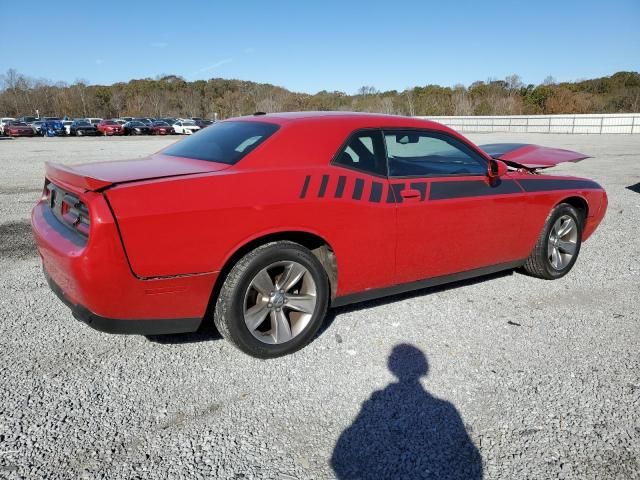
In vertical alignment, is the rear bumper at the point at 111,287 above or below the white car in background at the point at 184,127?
below

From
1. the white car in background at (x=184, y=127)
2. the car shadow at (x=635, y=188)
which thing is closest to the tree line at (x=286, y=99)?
the white car in background at (x=184, y=127)

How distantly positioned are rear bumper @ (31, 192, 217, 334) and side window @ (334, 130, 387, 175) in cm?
123

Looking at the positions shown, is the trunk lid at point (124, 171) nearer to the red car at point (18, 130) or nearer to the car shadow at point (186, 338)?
the car shadow at point (186, 338)

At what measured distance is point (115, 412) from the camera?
2664 mm

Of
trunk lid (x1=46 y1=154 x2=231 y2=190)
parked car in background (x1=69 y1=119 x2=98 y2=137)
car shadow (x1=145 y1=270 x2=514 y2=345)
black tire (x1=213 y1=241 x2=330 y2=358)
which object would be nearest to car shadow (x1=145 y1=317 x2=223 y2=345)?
car shadow (x1=145 y1=270 x2=514 y2=345)

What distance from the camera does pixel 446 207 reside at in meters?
3.79

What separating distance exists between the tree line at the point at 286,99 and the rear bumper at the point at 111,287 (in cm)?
5840

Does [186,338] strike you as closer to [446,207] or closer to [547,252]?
[446,207]

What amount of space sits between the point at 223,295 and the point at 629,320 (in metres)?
3.15

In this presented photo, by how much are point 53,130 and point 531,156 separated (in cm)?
4310

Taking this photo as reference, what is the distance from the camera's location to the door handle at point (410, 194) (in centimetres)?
357

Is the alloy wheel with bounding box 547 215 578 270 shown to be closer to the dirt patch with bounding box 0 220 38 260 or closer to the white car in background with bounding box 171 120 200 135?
the dirt patch with bounding box 0 220 38 260

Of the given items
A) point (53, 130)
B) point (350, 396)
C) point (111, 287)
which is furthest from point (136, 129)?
point (350, 396)

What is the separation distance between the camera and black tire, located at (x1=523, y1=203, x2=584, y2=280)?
4621mm
